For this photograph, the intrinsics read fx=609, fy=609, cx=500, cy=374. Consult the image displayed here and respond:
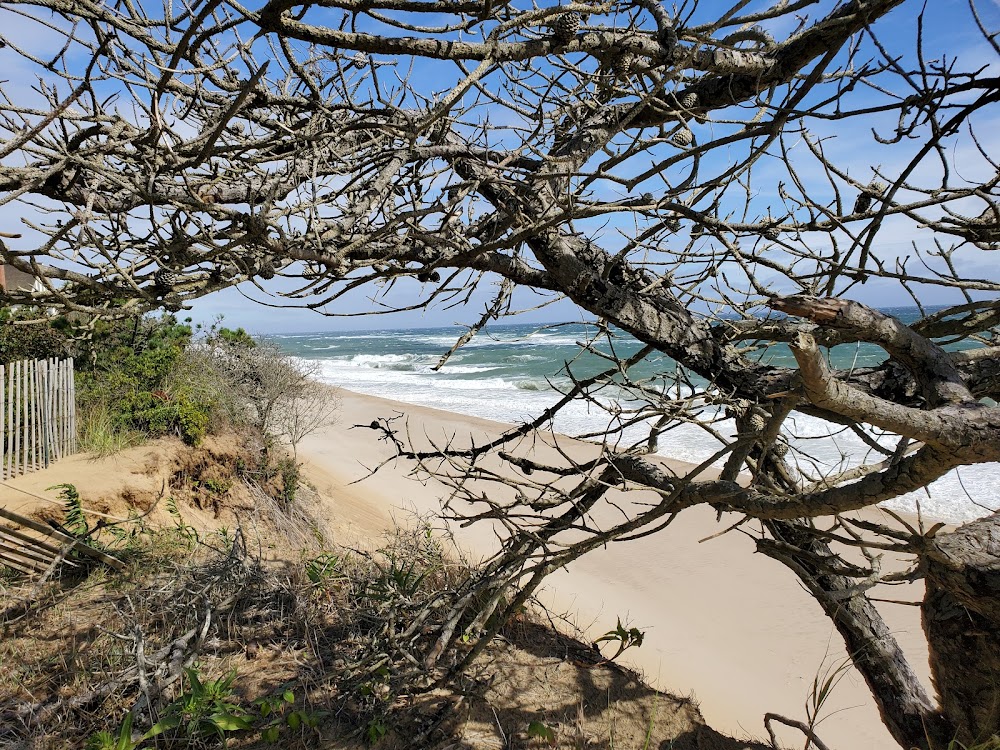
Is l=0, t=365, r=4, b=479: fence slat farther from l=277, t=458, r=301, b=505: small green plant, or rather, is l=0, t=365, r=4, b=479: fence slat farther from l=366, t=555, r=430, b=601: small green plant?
l=366, t=555, r=430, b=601: small green plant

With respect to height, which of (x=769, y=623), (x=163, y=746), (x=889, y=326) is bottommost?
(x=769, y=623)

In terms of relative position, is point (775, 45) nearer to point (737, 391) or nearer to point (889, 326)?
point (889, 326)

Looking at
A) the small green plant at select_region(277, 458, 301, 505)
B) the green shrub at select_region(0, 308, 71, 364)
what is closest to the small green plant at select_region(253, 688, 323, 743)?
the small green plant at select_region(277, 458, 301, 505)

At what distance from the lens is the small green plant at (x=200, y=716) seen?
2799mm

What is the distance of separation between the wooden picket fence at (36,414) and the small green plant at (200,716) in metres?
5.44

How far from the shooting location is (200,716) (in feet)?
9.48

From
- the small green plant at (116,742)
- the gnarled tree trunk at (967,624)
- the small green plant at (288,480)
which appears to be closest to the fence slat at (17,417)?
the small green plant at (288,480)

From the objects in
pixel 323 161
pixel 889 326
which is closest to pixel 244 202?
pixel 323 161

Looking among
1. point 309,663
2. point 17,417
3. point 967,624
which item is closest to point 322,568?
point 309,663

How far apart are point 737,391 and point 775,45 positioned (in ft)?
4.39

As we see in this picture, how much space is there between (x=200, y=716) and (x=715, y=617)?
6.20m

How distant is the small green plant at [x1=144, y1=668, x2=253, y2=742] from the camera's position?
2799mm

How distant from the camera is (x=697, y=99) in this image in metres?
2.65

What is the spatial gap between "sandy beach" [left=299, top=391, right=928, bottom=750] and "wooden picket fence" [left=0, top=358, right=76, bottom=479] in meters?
3.77
